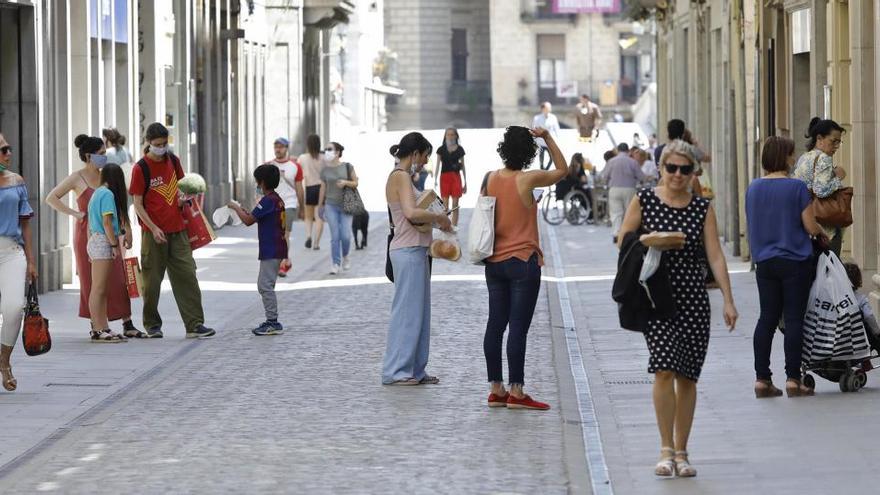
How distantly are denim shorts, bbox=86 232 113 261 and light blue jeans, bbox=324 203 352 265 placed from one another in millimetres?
8007

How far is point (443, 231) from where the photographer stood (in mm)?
13336

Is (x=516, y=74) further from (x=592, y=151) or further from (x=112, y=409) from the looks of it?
(x=112, y=409)

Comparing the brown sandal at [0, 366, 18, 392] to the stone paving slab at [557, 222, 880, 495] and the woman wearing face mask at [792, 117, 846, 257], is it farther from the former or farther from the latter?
the woman wearing face mask at [792, 117, 846, 257]

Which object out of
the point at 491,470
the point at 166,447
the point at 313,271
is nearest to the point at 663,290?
the point at 491,470

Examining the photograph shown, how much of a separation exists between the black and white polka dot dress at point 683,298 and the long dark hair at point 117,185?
24.8 ft

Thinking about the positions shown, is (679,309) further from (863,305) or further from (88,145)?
(88,145)

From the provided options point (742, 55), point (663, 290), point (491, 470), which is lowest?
point (491, 470)

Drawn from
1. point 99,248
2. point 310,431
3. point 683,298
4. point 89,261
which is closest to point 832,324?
point 683,298

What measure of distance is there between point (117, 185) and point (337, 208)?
847 cm

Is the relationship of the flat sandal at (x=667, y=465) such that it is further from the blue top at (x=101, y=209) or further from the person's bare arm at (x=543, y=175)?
the blue top at (x=101, y=209)

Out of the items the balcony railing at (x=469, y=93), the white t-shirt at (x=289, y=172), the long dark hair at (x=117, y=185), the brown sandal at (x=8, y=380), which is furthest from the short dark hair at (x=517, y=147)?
the balcony railing at (x=469, y=93)

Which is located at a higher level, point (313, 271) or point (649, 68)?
point (649, 68)

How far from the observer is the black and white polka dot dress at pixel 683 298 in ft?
31.5

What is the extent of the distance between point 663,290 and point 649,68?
3451 inches
